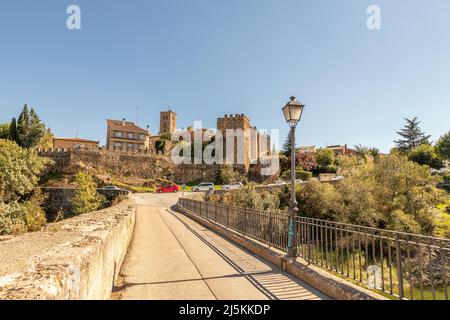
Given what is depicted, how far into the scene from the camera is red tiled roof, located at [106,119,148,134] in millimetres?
78287

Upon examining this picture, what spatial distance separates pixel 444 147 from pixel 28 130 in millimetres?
83481

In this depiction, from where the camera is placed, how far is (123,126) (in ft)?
265

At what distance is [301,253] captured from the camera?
6664 mm

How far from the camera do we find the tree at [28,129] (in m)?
57.8

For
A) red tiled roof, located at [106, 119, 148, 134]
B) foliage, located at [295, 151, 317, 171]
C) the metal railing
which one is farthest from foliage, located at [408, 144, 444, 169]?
red tiled roof, located at [106, 119, 148, 134]

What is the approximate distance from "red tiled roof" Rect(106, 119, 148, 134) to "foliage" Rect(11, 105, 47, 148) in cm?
1943

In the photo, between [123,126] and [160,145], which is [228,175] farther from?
[123,126]

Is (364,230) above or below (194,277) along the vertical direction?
above

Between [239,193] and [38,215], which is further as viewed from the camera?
[239,193]

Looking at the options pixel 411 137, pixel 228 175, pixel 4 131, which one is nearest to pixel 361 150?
pixel 411 137

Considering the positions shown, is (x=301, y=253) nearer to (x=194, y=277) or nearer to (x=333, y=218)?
(x=194, y=277)
